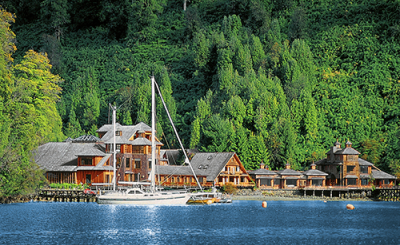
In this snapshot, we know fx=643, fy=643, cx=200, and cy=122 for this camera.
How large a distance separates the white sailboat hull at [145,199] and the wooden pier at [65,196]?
8804 millimetres

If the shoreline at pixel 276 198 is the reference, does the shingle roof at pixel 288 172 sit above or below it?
above

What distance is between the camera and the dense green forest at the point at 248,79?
414 ft

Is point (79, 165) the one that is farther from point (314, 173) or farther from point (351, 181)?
point (351, 181)

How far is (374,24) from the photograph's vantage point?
169750 mm

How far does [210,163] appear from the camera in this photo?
4648 inches

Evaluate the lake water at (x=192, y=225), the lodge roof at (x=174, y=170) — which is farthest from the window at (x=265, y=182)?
the lake water at (x=192, y=225)

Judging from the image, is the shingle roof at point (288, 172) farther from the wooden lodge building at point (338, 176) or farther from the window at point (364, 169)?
the window at point (364, 169)

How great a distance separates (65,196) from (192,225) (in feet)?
128

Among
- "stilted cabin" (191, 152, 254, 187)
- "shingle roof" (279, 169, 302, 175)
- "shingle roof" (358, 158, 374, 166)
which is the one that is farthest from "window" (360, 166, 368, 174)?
"stilted cabin" (191, 152, 254, 187)

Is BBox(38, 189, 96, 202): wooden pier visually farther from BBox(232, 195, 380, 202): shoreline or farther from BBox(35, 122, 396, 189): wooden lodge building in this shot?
BBox(232, 195, 380, 202): shoreline

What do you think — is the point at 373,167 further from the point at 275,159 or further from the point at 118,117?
the point at 118,117

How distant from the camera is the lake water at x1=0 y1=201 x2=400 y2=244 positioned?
193 ft

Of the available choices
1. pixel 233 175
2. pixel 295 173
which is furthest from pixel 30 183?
pixel 295 173

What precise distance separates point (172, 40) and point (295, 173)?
286 ft
